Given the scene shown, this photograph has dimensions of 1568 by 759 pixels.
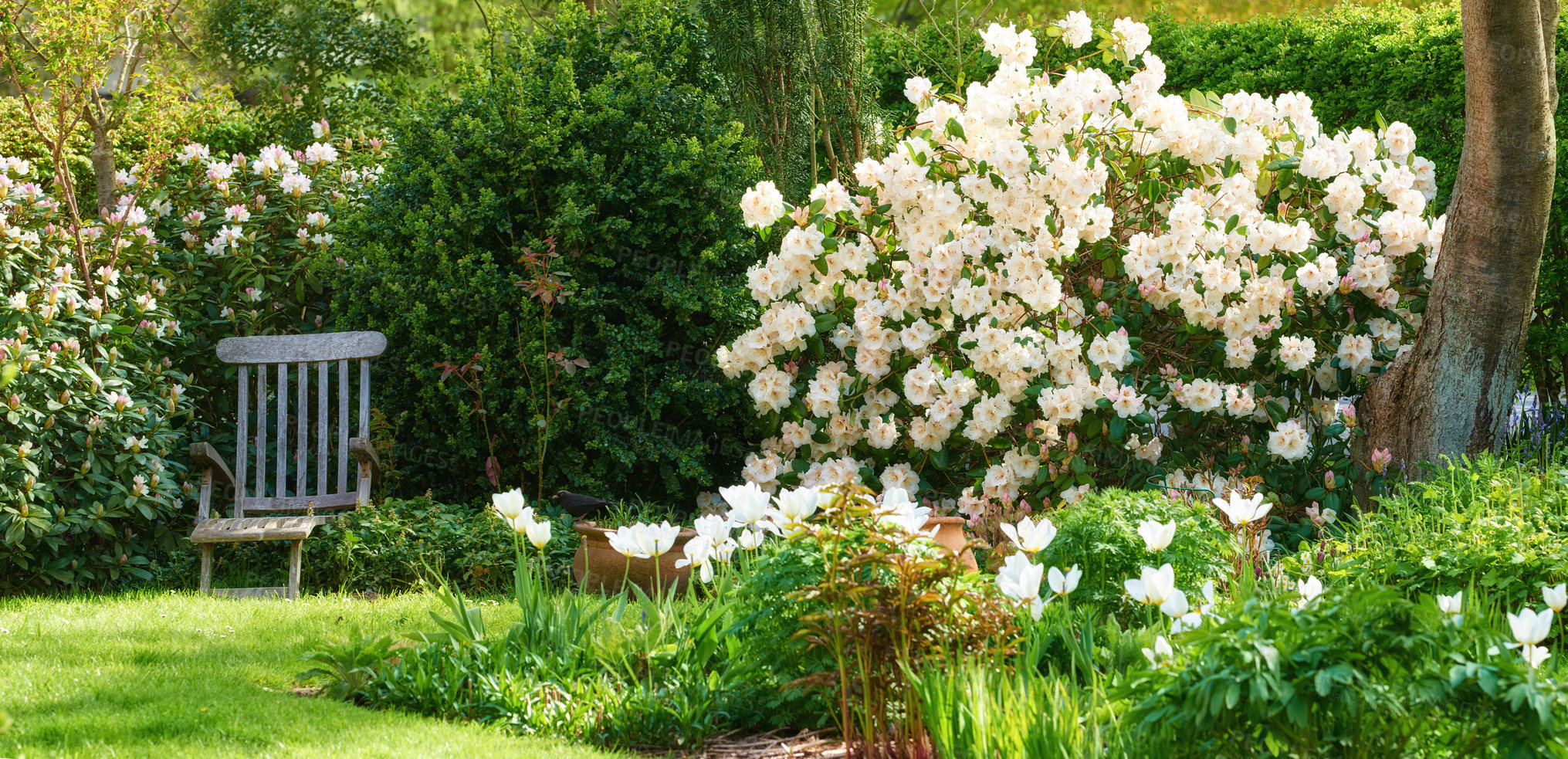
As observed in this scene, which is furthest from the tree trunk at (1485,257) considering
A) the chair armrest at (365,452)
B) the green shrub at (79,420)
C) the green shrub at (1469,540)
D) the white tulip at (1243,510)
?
the green shrub at (79,420)

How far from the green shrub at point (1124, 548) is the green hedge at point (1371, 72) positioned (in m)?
3.12

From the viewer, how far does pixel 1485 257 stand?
438cm

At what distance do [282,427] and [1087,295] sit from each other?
3420mm

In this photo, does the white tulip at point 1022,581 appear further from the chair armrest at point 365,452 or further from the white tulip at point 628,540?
the chair armrest at point 365,452

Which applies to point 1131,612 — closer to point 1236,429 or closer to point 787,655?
point 787,655

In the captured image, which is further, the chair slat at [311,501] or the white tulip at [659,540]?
the chair slat at [311,501]

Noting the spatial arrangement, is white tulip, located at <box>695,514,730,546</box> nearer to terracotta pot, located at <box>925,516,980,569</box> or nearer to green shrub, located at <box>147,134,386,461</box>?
terracotta pot, located at <box>925,516,980,569</box>

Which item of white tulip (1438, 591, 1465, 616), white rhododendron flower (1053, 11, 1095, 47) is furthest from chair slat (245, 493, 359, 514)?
white tulip (1438, 591, 1465, 616)

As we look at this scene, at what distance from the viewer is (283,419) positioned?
17.2 feet

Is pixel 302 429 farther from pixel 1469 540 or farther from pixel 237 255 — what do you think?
pixel 1469 540

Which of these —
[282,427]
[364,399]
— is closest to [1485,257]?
[364,399]

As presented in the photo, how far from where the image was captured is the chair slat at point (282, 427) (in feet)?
17.0

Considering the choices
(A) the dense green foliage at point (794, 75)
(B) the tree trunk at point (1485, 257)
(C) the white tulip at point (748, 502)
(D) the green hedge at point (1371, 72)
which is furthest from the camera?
(D) the green hedge at point (1371, 72)

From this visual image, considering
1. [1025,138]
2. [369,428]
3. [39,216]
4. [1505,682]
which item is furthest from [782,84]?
[1505,682]
